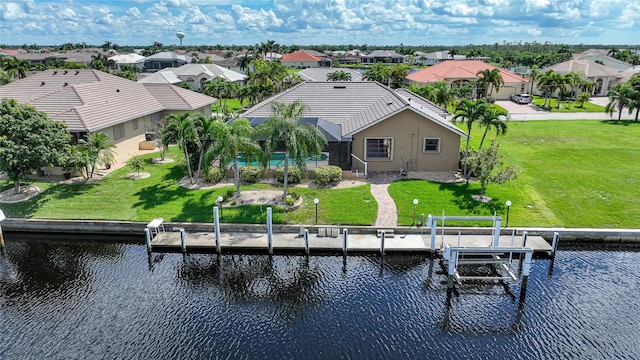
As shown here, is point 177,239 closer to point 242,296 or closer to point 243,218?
point 243,218

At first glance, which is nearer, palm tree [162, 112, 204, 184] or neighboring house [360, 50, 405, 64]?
palm tree [162, 112, 204, 184]

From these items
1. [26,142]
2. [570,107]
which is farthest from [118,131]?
[570,107]

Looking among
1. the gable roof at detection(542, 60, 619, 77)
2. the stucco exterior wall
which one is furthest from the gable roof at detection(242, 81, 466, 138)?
the gable roof at detection(542, 60, 619, 77)

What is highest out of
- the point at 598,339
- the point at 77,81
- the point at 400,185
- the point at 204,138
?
the point at 77,81

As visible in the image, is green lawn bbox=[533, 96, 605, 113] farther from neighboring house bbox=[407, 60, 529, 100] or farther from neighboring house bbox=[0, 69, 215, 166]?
neighboring house bbox=[0, 69, 215, 166]

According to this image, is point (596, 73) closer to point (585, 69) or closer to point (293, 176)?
point (585, 69)

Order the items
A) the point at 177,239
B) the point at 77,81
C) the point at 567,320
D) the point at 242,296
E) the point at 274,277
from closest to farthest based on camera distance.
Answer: the point at 567,320, the point at 242,296, the point at 274,277, the point at 177,239, the point at 77,81

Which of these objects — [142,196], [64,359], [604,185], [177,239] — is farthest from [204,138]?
[604,185]
